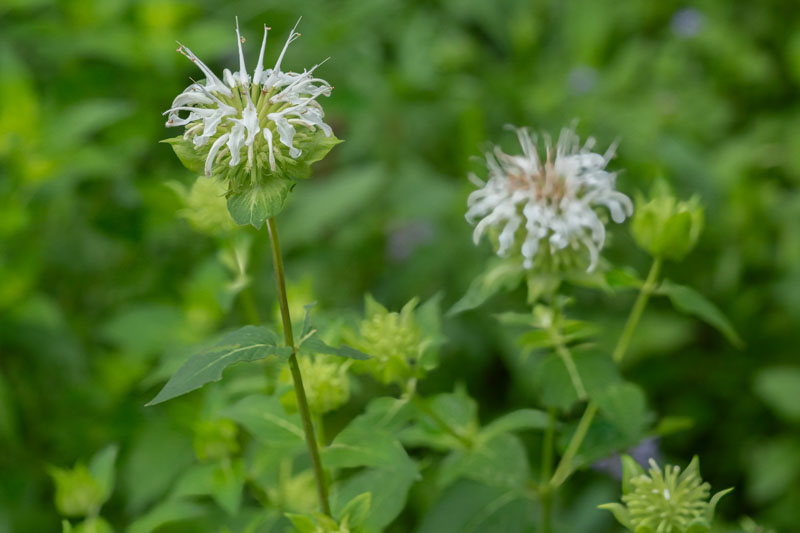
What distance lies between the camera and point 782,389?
168 cm

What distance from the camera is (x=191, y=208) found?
1129mm

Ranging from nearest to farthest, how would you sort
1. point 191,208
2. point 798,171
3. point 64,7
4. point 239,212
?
point 239,212 < point 191,208 < point 64,7 < point 798,171

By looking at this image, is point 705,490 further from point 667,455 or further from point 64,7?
point 64,7

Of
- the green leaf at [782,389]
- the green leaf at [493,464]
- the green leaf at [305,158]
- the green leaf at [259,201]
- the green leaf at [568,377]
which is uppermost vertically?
the green leaf at [305,158]

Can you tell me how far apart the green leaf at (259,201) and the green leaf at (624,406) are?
1.45 feet

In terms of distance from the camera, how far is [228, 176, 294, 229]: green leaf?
2.31 feet

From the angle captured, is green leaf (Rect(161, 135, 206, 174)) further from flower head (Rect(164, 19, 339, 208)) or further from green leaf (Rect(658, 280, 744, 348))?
green leaf (Rect(658, 280, 744, 348))

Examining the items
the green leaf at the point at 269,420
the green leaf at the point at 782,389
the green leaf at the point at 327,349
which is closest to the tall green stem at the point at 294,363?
the green leaf at the point at 327,349

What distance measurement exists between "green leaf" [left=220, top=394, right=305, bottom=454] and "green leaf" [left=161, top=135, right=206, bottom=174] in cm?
31

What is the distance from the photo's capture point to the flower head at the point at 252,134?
0.74 meters

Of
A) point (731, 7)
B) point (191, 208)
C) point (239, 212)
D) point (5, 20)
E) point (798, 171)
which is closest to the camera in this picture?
point (239, 212)

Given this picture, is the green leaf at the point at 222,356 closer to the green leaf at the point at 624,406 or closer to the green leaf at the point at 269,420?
the green leaf at the point at 269,420

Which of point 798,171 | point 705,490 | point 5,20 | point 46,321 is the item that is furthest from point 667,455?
point 5,20

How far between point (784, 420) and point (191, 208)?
1520 mm
